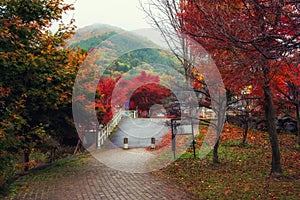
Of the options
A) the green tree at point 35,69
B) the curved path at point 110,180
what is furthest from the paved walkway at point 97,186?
the green tree at point 35,69

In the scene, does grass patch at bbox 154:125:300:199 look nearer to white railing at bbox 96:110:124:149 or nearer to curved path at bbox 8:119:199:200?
curved path at bbox 8:119:199:200

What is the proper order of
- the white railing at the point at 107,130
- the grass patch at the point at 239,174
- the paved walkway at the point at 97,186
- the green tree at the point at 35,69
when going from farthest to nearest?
the white railing at the point at 107,130
the green tree at the point at 35,69
the paved walkway at the point at 97,186
the grass patch at the point at 239,174

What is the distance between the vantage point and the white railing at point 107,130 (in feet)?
34.3

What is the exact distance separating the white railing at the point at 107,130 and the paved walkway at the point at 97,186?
2.80 metres

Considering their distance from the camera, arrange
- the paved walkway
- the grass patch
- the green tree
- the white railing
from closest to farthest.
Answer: the grass patch, the paved walkway, the green tree, the white railing

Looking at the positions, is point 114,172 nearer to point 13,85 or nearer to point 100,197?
point 100,197

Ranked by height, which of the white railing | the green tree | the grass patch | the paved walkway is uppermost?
the green tree

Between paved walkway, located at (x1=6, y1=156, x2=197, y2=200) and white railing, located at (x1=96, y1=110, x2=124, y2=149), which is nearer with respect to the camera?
paved walkway, located at (x1=6, y1=156, x2=197, y2=200)

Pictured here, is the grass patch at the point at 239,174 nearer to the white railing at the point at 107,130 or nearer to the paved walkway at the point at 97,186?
the paved walkway at the point at 97,186

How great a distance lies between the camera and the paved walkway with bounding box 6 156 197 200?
17.4 feet

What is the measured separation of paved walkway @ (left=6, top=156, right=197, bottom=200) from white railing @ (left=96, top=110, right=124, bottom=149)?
2.80 meters

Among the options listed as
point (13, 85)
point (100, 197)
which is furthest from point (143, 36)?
point (100, 197)

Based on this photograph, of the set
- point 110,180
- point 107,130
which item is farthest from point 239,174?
point 107,130

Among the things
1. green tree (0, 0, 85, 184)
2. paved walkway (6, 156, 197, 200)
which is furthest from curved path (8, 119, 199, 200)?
green tree (0, 0, 85, 184)
